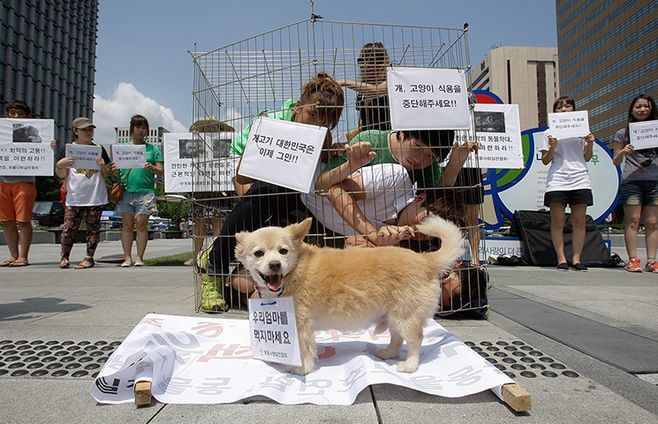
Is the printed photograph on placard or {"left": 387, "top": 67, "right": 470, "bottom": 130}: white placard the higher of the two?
the printed photograph on placard

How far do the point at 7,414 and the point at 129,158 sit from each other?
5045 mm

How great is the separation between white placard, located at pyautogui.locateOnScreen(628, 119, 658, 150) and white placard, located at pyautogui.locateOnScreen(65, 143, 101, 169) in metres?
7.82

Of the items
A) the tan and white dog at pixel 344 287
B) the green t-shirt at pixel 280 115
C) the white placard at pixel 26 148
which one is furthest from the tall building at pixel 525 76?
the tan and white dog at pixel 344 287

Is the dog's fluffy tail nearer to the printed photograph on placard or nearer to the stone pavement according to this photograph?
the stone pavement

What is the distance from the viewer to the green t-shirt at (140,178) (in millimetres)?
6051

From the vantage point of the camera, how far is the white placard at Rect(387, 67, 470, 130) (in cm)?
274

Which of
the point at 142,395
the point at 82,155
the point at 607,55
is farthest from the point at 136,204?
the point at 607,55

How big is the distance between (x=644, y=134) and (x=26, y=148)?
890cm

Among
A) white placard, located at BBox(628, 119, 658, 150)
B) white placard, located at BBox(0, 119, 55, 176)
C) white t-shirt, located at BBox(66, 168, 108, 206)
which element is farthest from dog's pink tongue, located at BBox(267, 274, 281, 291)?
white placard, located at BBox(628, 119, 658, 150)

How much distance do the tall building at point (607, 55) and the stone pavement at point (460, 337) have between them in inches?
2095

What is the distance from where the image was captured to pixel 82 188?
5.93 meters

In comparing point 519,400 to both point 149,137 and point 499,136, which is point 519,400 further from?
point 149,137

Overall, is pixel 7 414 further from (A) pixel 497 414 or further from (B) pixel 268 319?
(A) pixel 497 414

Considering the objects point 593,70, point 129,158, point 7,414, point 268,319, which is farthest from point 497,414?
point 593,70
